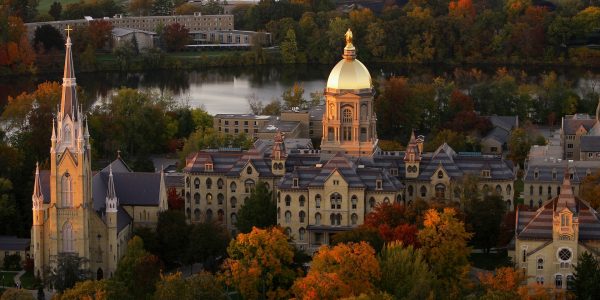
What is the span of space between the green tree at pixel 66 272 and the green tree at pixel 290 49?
294 ft

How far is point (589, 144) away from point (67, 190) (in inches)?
1271

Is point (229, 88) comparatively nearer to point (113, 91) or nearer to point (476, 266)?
point (113, 91)

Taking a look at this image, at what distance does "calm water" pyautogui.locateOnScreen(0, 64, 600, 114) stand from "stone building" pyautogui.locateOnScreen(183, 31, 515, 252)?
40.9m

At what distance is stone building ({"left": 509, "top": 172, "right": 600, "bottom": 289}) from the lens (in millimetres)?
62000

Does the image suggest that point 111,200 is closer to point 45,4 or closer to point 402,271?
point 402,271

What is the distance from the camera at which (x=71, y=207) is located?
65.4 m

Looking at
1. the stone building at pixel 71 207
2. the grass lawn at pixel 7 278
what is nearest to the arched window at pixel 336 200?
the stone building at pixel 71 207

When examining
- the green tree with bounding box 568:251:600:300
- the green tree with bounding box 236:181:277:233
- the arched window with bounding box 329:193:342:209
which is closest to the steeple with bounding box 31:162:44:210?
the green tree with bounding box 236:181:277:233

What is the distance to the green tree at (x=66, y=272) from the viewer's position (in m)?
64.4

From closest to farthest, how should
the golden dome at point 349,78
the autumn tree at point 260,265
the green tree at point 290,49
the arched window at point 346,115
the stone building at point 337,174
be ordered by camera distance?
the autumn tree at point 260,265
the stone building at point 337,174
the golden dome at point 349,78
the arched window at point 346,115
the green tree at point 290,49

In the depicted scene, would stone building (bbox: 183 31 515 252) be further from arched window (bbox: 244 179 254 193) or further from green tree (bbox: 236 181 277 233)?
green tree (bbox: 236 181 277 233)

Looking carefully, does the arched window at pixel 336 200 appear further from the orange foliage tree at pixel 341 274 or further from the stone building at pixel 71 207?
the stone building at pixel 71 207

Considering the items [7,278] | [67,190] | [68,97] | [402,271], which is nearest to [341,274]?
[402,271]

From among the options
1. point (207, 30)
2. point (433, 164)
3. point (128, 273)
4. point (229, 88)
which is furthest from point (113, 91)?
point (128, 273)
